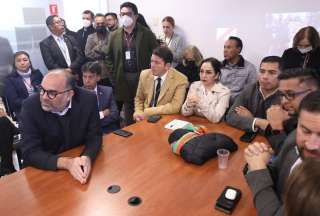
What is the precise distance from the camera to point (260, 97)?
238cm

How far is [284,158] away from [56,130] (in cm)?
142

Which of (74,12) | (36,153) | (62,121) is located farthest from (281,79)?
(74,12)

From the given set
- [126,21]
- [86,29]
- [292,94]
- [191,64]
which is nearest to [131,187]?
[292,94]

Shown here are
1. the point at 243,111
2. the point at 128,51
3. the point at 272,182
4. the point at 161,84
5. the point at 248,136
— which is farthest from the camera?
the point at 128,51

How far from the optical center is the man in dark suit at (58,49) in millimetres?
4062

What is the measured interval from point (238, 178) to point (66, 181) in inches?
37.6

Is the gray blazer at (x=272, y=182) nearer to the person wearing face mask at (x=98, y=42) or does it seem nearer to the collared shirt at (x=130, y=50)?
the collared shirt at (x=130, y=50)

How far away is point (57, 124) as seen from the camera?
6.20 feet

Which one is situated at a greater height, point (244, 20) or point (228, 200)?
point (244, 20)

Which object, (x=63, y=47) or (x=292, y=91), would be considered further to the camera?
(x=63, y=47)

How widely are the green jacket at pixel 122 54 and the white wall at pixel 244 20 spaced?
1.11m

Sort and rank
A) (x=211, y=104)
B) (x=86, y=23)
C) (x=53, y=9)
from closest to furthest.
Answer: (x=211, y=104), (x=86, y=23), (x=53, y=9)

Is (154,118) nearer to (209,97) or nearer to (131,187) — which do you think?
(209,97)

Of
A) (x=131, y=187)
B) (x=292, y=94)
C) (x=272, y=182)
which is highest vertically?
(x=292, y=94)
